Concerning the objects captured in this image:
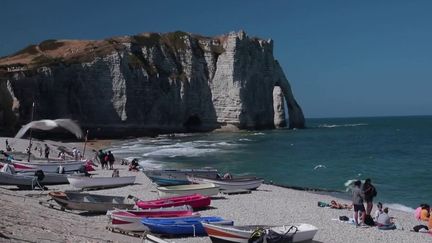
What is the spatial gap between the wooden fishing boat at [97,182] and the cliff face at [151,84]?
47536 millimetres

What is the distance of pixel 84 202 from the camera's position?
1877 cm

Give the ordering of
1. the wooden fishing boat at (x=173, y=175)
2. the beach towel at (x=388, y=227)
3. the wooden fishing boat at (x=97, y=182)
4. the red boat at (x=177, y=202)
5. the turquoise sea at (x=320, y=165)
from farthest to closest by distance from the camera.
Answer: the turquoise sea at (x=320, y=165)
the wooden fishing boat at (x=173, y=175)
the wooden fishing boat at (x=97, y=182)
the red boat at (x=177, y=202)
the beach towel at (x=388, y=227)

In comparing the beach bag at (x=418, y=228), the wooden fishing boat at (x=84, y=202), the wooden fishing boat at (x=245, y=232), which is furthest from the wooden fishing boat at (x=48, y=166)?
the beach bag at (x=418, y=228)

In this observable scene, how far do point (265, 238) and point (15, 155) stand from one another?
108 ft

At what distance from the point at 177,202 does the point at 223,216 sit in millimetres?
2037

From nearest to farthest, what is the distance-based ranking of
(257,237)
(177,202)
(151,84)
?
(257,237)
(177,202)
(151,84)

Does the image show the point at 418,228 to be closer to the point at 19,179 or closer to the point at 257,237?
the point at 257,237

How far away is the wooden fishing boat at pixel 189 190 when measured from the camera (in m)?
23.9

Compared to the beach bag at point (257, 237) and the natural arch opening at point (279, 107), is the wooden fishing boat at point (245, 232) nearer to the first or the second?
the beach bag at point (257, 237)

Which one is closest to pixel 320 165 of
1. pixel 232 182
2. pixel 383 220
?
pixel 232 182

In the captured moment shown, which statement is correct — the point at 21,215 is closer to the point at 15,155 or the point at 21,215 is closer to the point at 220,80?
the point at 15,155

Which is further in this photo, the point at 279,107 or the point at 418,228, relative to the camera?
the point at 279,107

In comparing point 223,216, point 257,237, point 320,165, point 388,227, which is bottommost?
point 320,165

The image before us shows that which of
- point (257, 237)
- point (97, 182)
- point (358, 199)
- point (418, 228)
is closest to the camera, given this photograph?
→ point (257, 237)
